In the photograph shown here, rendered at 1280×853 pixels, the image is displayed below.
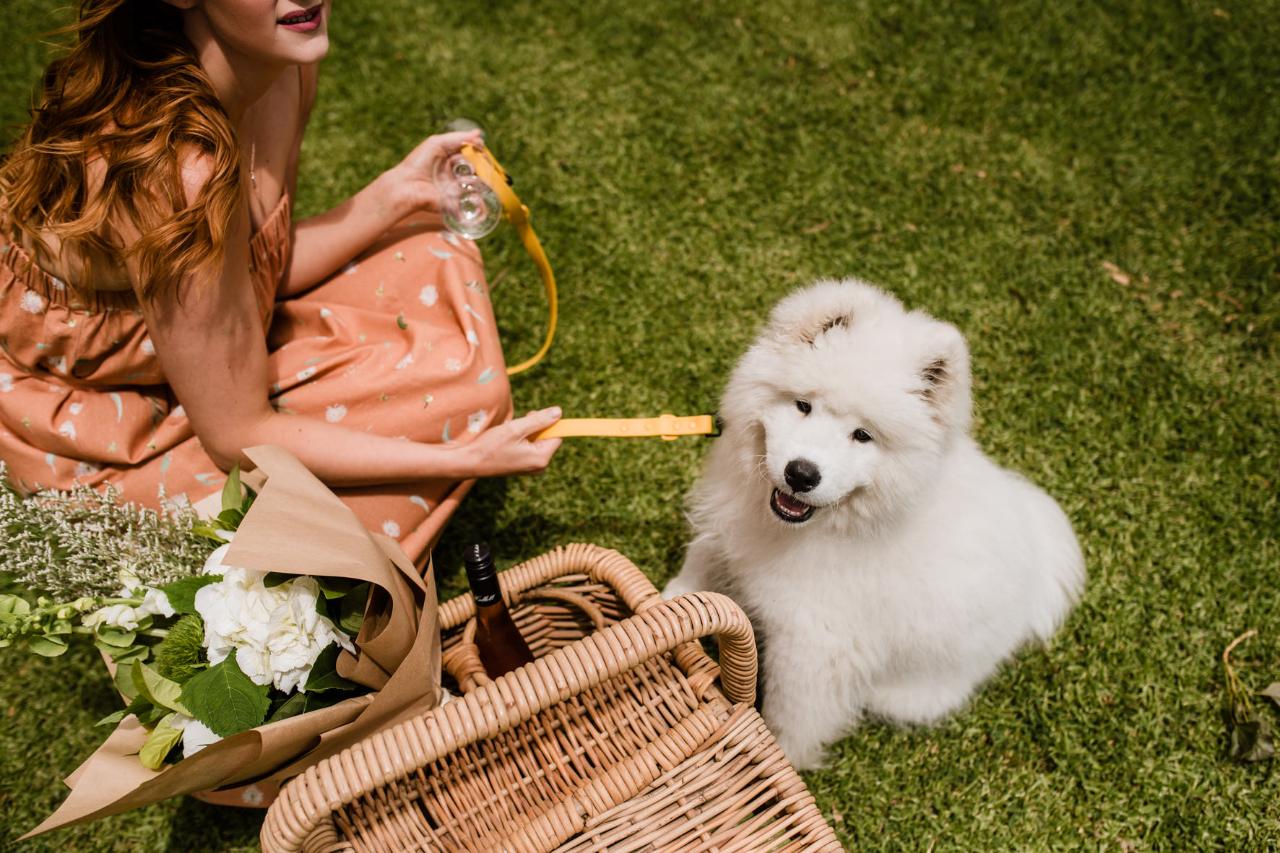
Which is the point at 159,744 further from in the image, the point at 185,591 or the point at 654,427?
the point at 654,427

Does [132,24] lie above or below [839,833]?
above

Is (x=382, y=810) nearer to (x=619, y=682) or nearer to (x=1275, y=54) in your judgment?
(x=619, y=682)

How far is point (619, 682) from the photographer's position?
177 cm

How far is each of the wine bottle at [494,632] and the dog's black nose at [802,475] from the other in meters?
0.66

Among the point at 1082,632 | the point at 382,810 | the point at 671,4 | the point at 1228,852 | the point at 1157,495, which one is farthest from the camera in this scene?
the point at 671,4

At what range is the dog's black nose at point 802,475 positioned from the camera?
5.39 ft

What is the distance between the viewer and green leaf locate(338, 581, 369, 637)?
153 centimetres

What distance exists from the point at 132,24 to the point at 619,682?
1.68 meters

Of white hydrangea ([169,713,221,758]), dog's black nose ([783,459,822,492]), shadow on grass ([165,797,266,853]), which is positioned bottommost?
shadow on grass ([165,797,266,853])

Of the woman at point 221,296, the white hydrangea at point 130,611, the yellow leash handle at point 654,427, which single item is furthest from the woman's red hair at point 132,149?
the yellow leash handle at point 654,427

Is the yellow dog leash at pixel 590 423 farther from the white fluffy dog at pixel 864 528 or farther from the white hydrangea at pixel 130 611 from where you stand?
the white hydrangea at pixel 130 611

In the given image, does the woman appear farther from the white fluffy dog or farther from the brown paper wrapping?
the white fluffy dog

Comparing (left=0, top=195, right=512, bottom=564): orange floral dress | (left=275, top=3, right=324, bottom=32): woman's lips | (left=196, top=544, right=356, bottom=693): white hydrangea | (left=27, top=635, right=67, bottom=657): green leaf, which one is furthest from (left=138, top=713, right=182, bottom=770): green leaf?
(left=275, top=3, right=324, bottom=32): woman's lips

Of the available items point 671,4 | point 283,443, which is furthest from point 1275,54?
point 283,443
